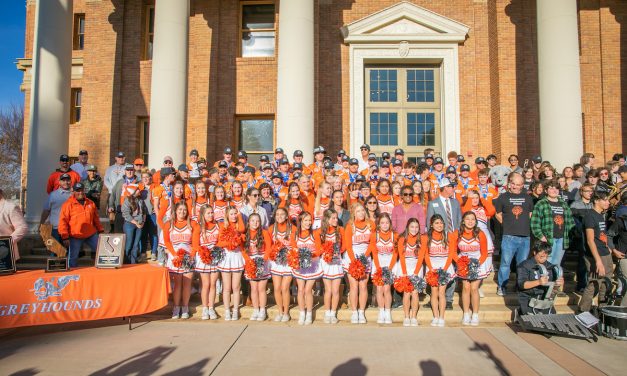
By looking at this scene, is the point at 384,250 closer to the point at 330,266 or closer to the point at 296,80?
the point at 330,266

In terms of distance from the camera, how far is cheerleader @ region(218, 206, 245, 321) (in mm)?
6887

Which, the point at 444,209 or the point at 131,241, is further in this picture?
the point at 131,241

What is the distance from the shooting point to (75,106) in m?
18.0

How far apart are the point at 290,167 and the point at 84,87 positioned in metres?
10.8

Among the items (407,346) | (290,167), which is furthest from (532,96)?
(407,346)

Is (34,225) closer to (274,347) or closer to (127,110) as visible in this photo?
(127,110)

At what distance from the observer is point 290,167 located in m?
9.85

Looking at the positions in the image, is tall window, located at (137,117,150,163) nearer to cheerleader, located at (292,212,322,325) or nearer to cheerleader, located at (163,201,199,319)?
cheerleader, located at (163,201,199,319)

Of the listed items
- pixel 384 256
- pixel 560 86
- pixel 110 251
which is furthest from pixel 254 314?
pixel 560 86

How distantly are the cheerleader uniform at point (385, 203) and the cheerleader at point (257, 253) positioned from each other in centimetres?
222

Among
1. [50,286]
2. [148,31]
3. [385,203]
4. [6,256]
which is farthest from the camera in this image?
[148,31]

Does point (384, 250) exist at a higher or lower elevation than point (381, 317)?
higher

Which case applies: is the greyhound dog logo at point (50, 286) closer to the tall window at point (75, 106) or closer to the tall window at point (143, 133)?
the tall window at point (143, 133)

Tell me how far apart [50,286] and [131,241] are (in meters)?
2.55
